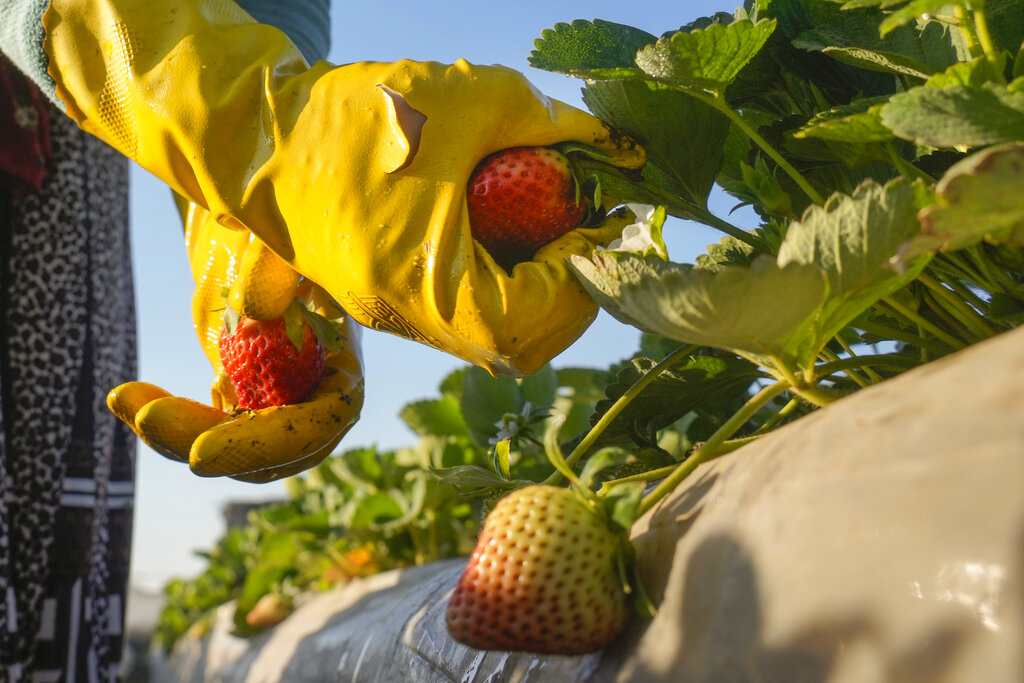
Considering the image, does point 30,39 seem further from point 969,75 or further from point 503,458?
point 969,75

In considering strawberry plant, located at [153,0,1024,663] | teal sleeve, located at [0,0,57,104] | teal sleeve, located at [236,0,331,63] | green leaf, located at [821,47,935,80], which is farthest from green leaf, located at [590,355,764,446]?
teal sleeve, located at [236,0,331,63]

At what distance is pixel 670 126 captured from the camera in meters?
0.60

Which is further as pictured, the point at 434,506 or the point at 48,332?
the point at 434,506

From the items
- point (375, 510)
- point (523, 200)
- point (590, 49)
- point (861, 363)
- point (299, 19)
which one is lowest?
point (375, 510)

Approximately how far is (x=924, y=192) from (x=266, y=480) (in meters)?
0.58

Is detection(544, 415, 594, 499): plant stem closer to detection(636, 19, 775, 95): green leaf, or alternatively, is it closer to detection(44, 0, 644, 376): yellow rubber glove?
detection(44, 0, 644, 376): yellow rubber glove

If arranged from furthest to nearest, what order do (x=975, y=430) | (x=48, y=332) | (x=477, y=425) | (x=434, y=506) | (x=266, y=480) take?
(x=434, y=506), (x=48, y=332), (x=477, y=425), (x=266, y=480), (x=975, y=430)

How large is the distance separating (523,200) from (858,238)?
24cm

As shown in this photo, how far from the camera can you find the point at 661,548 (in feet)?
1.53

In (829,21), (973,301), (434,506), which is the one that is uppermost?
(829,21)

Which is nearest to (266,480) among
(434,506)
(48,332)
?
(48,332)

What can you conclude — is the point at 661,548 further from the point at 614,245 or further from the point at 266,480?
the point at 266,480

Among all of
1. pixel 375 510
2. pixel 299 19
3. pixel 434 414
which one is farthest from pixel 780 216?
pixel 375 510

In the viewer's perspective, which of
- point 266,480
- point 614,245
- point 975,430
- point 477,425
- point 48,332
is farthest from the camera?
point 48,332
